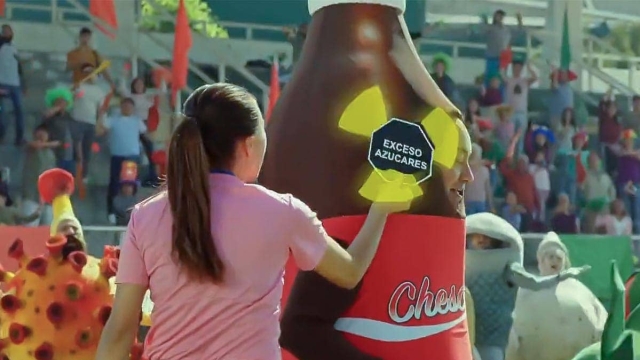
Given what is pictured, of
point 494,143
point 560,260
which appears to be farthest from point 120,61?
point 560,260

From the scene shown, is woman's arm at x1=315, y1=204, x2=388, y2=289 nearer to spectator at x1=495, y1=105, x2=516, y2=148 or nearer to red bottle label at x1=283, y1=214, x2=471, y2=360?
red bottle label at x1=283, y1=214, x2=471, y2=360

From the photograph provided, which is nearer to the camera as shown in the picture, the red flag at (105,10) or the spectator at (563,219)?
the red flag at (105,10)

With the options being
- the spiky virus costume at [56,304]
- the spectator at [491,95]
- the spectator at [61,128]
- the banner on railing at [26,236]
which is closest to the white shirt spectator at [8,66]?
the spectator at [61,128]

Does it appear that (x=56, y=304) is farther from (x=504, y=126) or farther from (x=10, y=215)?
(x=504, y=126)

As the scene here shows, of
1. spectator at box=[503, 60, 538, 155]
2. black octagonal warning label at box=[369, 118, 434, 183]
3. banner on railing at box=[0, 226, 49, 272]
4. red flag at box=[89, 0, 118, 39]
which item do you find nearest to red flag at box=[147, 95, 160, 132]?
red flag at box=[89, 0, 118, 39]

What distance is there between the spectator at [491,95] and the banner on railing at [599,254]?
2453 millimetres

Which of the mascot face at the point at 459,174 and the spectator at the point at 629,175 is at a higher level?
the mascot face at the point at 459,174

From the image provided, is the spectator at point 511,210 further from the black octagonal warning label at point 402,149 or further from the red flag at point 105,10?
the black octagonal warning label at point 402,149

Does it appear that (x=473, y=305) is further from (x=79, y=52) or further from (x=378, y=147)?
(x=79, y=52)

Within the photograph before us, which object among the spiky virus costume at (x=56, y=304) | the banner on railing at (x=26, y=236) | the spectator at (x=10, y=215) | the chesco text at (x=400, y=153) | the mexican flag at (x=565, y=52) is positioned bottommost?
the spectator at (x=10, y=215)

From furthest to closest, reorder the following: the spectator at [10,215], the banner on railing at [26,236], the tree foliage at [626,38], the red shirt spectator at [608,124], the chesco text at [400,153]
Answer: the tree foliage at [626,38]
the red shirt spectator at [608,124]
the spectator at [10,215]
the banner on railing at [26,236]
the chesco text at [400,153]

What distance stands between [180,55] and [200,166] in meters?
8.62

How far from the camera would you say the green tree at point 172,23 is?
1426 centimetres

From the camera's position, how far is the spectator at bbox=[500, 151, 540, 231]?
11.6 meters
